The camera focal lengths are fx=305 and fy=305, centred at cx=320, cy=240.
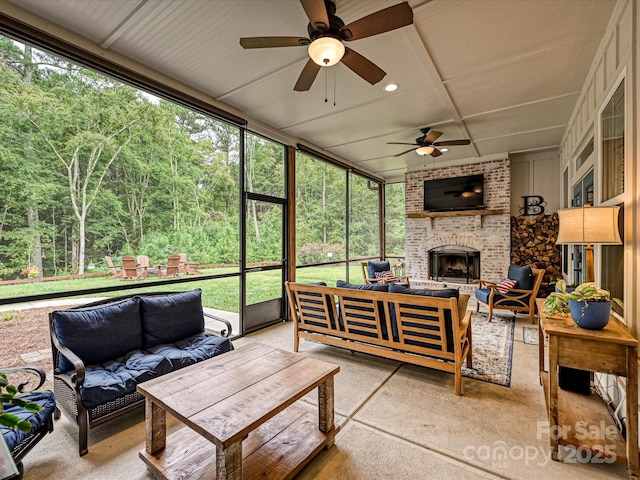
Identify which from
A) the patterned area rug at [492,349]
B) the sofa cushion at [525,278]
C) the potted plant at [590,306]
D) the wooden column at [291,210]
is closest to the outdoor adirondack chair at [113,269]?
the wooden column at [291,210]

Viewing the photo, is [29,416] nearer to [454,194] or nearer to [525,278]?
[525,278]

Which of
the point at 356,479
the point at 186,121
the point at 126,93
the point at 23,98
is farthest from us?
the point at 186,121

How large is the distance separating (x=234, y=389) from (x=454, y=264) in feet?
20.2

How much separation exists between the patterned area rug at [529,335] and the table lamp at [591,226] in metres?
2.27

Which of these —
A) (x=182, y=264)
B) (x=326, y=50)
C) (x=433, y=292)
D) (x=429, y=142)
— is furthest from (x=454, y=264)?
(x=326, y=50)

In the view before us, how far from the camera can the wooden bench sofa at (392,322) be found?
107 inches

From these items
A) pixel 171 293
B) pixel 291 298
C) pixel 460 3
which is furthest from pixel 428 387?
pixel 460 3

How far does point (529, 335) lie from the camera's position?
170 inches

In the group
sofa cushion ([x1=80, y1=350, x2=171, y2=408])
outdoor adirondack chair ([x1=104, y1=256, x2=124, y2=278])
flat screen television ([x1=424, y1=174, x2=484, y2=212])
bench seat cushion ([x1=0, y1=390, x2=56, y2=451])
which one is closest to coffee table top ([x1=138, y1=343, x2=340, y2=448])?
sofa cushion ([x1=80, y1=350, x2=171, y2=408])

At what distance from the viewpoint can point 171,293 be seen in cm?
319

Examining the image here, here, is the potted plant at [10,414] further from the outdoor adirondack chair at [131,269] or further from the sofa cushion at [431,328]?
the sofa cushion at [431,328]

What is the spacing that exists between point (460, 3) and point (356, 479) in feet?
10.8

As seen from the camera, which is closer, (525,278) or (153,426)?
(153,426)

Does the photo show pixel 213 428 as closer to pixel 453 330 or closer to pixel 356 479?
pixel 356 479
